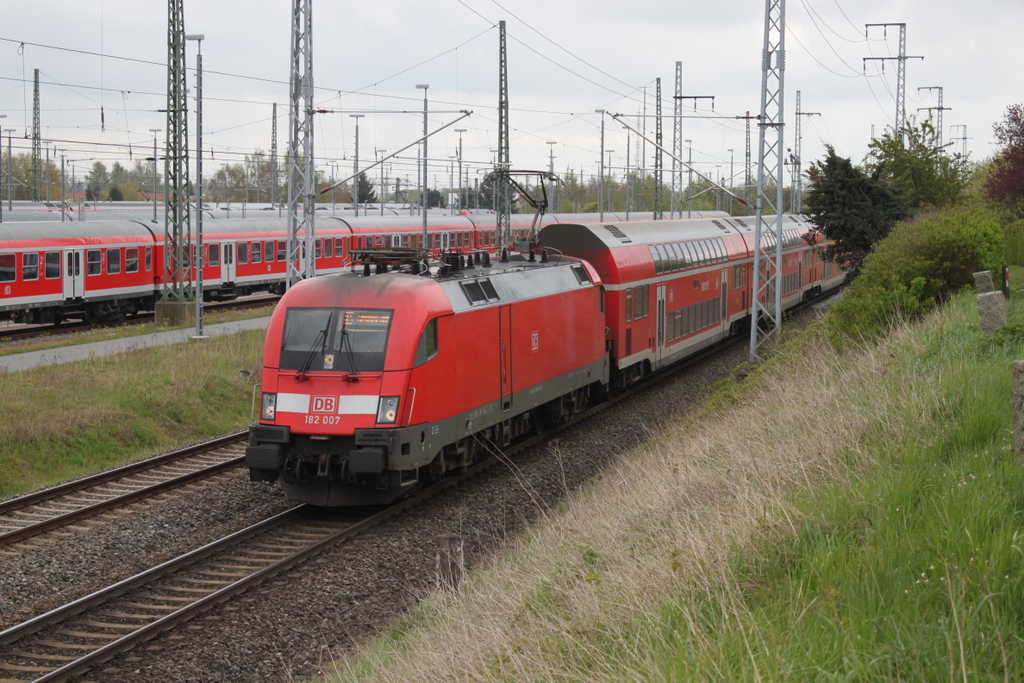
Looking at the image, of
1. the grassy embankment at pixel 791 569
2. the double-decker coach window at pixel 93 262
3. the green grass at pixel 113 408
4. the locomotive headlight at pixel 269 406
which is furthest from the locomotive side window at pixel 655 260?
the double-decker coach window at pixel 93 262

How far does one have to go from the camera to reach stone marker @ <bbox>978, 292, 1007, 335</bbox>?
1252cm

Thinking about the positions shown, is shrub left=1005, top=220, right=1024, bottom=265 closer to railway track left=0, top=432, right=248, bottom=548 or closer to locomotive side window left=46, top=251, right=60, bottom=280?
railway track left=0, top=432, right=248, bottom=548

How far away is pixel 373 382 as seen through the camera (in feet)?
38.1

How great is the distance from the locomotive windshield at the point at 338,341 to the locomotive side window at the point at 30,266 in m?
19.4

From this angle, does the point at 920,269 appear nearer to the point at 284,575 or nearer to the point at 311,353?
the point at 311,353

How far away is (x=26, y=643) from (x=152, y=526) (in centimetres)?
325

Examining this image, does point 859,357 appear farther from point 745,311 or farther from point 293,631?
point 745,311

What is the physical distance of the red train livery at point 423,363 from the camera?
11617 mm

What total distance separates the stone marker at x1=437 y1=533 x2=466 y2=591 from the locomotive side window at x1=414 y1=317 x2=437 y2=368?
2336 mm

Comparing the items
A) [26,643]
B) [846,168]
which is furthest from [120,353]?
[846,168]

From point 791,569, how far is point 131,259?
30.0 meters

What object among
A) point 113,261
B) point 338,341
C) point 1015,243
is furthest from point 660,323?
point 113,261

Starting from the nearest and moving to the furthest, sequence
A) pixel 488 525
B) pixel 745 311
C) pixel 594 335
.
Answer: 1. pixel 488 525
2. pixel 594 335
3. pixel 745 311

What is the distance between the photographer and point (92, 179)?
11431 centimetres
